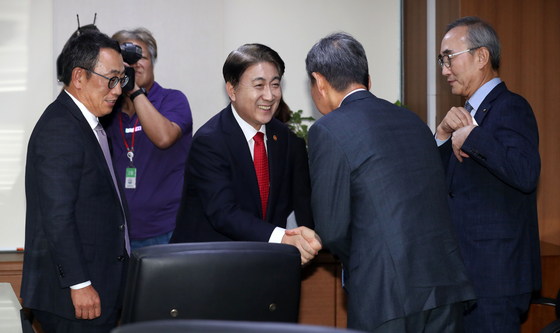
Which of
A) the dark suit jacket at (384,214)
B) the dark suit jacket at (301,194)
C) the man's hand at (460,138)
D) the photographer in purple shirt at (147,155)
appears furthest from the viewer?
the photographer in purple shirt at (147,155)

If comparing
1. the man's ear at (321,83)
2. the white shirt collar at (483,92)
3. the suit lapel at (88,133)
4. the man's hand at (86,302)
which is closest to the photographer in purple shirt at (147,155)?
the suit lapel at (88,133)

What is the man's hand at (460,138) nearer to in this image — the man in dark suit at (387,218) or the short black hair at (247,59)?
the man in dark suit at (387,218)

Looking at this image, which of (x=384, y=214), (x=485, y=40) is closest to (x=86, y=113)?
(x=384, y=214)

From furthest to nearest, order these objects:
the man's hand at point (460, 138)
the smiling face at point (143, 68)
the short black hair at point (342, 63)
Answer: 1. the smiling face at point (143, 68)
2. the man's hand at point (460, 138)
3. the short black hair at point (342, 63)

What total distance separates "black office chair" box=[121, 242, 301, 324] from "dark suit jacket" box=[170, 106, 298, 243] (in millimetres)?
782

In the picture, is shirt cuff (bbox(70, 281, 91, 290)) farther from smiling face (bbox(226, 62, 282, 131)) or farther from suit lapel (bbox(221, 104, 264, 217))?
smiling face (bbox(226, 62, 282, 131))

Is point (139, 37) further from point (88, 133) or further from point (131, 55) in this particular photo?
point (88, 133)

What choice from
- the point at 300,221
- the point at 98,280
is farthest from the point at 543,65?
the point at 98,280

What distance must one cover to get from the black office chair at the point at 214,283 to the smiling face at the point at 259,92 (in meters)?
1.06

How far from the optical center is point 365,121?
1.69 metres

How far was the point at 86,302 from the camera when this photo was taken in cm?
200

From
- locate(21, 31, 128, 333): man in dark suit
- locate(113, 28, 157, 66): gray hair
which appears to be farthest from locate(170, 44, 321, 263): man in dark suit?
locate(113, 28, 157, 66): gray hair

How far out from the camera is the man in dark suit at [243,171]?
225 centimetres

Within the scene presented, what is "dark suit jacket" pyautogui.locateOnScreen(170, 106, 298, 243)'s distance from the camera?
7.34 feet
